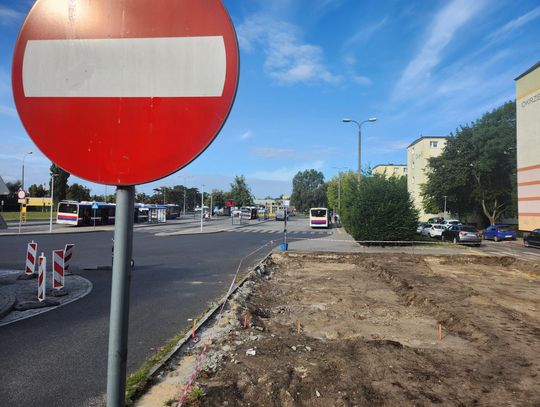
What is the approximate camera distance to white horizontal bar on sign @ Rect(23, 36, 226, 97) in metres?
1.20

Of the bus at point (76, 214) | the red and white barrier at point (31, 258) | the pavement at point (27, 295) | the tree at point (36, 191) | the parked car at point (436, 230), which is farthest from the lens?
the tree at point (36, 191)

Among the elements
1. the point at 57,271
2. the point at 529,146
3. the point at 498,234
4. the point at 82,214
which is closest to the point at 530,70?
the point at 529,146

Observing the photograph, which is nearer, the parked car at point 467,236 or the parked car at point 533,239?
the parked car at point 533,239

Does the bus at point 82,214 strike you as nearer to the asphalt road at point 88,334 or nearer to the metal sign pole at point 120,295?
the asphalt road at point 88,334

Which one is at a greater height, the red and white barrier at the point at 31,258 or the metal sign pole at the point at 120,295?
the metal sign pole at the point at 120,295

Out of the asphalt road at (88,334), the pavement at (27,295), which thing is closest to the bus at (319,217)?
the asphalt road at (88,334)

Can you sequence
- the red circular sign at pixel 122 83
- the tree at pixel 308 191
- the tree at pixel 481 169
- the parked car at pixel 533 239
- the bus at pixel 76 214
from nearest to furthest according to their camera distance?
the red circular sign at pixel 122 83, the parked car at pixel 533 239, the bus at pixel 76 214, the tree at pixel 481 169, the tree at pixel 308 191

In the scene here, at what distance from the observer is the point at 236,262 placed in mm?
15867

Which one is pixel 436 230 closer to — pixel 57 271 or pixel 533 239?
pixel 533 239

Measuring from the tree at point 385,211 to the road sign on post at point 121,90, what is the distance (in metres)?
23.1

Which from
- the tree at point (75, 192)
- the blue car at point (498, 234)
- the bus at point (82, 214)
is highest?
the tree at point (75, 192)

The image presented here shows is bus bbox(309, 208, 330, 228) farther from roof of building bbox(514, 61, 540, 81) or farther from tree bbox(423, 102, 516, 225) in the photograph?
roof of building bbox(514, 61, 540, 81)

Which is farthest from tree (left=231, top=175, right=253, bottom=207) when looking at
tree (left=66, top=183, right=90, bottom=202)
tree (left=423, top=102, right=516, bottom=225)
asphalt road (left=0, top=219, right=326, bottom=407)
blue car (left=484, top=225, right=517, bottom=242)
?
asphalt road (left=0, top=219, right=326, bottom=407)

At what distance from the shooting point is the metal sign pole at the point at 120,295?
119 cm
